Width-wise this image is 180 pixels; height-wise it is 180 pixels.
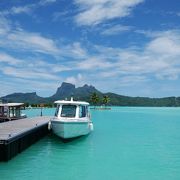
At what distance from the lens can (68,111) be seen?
3134 centimetres

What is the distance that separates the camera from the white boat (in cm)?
2905

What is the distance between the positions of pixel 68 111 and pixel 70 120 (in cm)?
227

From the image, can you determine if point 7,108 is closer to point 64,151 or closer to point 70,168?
point 64,151

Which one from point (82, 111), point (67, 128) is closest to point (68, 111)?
point (82, 111)

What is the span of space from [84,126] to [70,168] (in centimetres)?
1100

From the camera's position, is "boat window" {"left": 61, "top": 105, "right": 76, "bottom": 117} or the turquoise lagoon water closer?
the turquoise lagoon water

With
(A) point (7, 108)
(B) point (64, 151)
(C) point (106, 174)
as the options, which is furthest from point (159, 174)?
(A) point (7, 108)

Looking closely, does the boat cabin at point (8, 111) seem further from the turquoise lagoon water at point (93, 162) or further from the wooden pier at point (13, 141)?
the turquoise lagoon water at point (93, 162)

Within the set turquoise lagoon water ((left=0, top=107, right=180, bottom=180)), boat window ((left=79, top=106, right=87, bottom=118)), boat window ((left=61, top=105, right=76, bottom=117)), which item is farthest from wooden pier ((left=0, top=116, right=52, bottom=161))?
boat window ((left=79, top=106, right=87, bottom=118))

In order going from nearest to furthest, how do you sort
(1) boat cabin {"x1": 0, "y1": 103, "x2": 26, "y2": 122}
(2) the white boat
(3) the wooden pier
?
(3) the wooden pier → (2) the white boat → (1) boat cabin {"x1": 0, "y1": 103, "x2": 26, "y2": 122}

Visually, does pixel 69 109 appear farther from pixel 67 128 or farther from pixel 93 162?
pixel 93 162

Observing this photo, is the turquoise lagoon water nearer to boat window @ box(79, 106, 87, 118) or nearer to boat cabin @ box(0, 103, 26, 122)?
boat window @ box(79, 106, 87, 118)

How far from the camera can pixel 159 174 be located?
2019cm

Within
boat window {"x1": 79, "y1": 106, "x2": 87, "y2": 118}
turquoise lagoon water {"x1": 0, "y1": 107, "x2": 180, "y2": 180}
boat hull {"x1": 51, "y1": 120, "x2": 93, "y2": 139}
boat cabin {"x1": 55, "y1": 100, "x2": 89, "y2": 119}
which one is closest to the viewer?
turquoise lagoon water {"x1": 0, "y1": 107, "x2": 180, "y2": 180}
